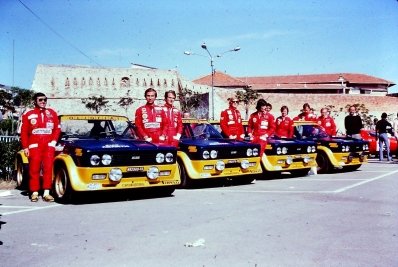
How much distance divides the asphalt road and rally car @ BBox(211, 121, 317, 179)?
225cm

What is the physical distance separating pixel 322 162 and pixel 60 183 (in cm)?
717

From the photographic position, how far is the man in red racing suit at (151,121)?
886 cm

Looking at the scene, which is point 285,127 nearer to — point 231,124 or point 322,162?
point 322,162

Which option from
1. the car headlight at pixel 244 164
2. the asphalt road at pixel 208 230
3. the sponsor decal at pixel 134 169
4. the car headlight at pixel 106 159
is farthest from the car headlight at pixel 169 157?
the car headlight at pixel 244 164

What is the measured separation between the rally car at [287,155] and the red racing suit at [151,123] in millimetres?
1944

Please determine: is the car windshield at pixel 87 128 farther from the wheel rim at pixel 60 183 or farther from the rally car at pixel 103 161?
the wheel rim at pixel 60 183

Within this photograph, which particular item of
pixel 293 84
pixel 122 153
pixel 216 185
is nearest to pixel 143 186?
pixel 122 153

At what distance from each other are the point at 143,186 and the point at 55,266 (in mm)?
3482

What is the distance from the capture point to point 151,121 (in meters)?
9.01

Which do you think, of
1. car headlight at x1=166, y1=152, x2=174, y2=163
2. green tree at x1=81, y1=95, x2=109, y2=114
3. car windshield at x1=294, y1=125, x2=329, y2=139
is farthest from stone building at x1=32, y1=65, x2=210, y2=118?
car headlight at x1=166, y1=152, x2=174, y2=163

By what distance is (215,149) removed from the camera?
8898 millimetres

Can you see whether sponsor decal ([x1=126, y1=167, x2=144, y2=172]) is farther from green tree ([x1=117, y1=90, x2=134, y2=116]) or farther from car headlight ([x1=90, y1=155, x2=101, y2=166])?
green tree ([x1=117, y1=90, x2=134, y2=116])

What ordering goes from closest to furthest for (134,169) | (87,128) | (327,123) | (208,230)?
(208,230) → (134,169) → (87,128) → (327,123)

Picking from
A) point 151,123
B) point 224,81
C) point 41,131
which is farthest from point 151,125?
point 224,81
